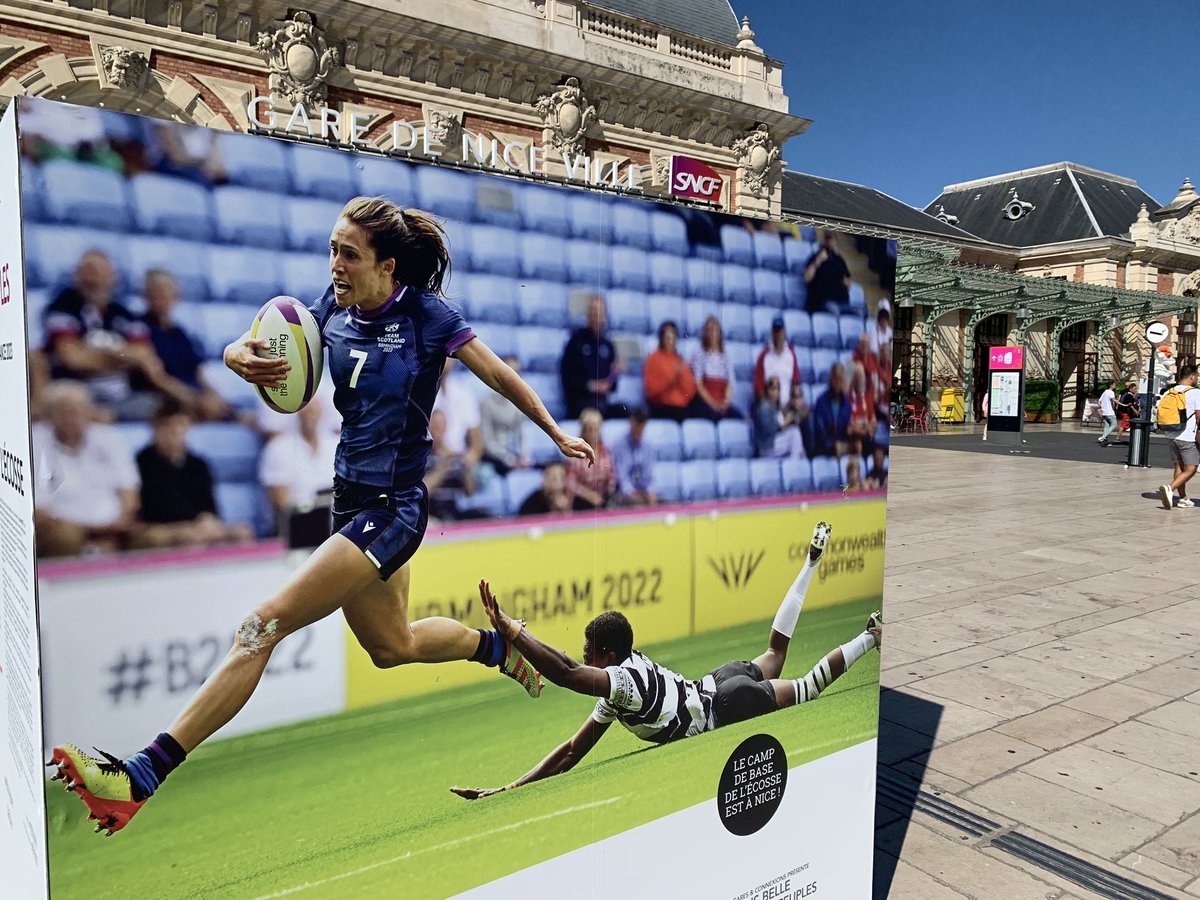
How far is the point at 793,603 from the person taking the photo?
2.97 meters

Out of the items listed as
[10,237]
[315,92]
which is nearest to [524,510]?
[10,237]

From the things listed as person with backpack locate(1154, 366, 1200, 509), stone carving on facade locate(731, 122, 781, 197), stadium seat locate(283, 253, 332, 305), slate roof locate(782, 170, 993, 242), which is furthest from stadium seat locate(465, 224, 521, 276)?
slate roof locate(782, 170, 993, 242)

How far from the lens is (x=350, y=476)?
79.8 inches

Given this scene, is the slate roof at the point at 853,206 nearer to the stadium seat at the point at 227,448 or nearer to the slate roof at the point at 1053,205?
the slate roof at the point at 1053,205

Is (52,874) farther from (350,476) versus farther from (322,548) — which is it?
(350,476)

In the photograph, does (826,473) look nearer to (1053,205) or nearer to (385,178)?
(385,178)

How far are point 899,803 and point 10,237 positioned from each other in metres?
4.32

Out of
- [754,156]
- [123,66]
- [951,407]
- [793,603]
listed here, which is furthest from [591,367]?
[951,407]

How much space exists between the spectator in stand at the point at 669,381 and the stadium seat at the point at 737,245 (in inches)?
12.3

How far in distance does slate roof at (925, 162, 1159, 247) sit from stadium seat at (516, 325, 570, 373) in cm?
5191

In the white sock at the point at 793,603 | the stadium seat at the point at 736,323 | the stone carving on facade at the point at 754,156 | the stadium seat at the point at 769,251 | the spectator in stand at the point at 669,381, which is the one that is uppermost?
the stone carving on facade at the point at 754,156

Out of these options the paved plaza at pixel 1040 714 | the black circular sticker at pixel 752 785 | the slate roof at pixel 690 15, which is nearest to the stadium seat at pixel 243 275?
the black circular sticker at pixel 752 785

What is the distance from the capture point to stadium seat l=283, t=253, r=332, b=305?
75.0 inches

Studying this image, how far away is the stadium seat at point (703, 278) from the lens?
2.58 m
